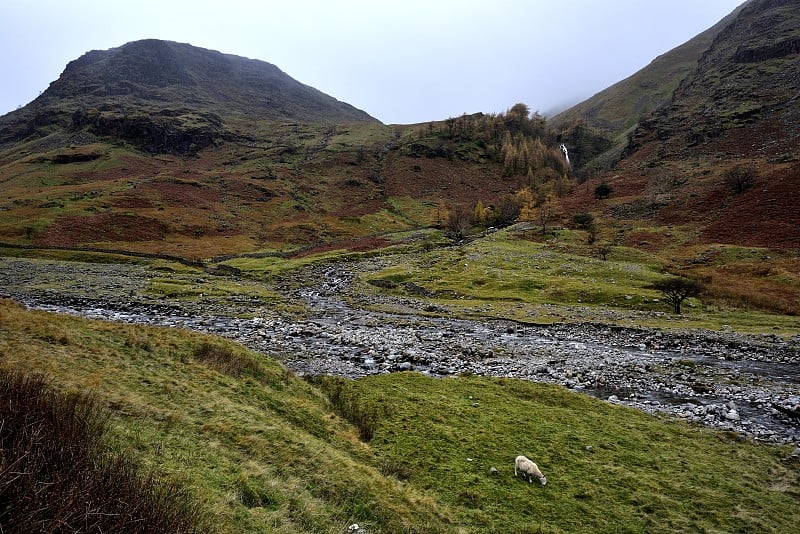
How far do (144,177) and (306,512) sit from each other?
158322 millimetres

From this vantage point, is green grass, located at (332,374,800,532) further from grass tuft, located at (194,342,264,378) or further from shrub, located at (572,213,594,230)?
shrub, located at (572,213,594,230)

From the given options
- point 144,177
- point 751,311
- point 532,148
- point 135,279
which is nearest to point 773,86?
point 532,148

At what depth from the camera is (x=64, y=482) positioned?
4.75 metres

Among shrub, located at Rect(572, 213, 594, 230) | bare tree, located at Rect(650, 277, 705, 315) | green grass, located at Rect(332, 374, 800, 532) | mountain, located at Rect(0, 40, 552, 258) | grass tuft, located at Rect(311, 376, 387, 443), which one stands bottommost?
bare tree, located at Rect(650, 277, 705, 315)

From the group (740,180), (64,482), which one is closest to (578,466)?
(64,482)

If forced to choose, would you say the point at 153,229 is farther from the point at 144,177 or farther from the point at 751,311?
the point at 751,311

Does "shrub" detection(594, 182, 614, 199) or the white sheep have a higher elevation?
"shrub" detection(594, 182, 614, 199)

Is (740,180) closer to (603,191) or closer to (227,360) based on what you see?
(603,191)

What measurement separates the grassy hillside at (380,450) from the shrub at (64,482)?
1375mm

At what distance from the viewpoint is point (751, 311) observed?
38188 millimetres

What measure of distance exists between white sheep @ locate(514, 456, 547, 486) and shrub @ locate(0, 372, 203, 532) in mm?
9196

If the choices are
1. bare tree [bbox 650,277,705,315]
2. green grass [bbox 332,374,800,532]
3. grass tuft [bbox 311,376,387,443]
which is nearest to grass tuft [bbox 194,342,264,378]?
grass tuft [bbox 311,376,387,443]

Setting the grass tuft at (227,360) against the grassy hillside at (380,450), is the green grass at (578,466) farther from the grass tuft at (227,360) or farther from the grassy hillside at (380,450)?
the grass tuft at (227,360)

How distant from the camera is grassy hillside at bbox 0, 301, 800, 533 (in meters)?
8.98
